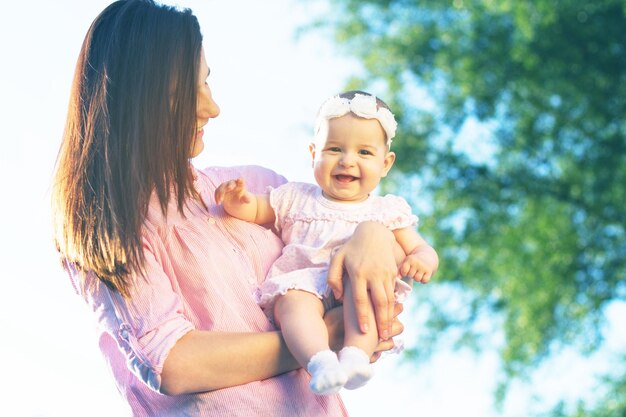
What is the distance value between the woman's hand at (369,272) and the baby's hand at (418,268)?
58 mm

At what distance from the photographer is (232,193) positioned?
91.5 inches

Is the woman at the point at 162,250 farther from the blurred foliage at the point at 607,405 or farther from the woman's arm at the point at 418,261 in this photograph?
the blurred foliage at the point at 607,405

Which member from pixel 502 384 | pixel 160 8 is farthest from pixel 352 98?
pixel 502 384

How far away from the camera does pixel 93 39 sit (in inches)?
88.0

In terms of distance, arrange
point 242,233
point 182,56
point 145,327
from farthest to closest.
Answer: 1. point 242,233
2. point 182,56
3. point 145,327

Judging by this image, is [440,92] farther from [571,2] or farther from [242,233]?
[242,233]

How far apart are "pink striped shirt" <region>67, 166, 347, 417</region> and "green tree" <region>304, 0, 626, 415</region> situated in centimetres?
783

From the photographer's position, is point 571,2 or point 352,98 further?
point 571,2

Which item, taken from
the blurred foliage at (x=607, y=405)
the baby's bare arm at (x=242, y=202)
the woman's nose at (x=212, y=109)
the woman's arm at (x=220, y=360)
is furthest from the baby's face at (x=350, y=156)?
the blurred foliage at (x=607, y=405)

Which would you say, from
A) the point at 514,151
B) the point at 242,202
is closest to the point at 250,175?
the point at 242,202

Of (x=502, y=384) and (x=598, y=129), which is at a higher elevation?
(x=598, y=129)

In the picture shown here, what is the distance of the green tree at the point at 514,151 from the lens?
10016mm

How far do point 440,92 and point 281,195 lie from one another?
8.30m

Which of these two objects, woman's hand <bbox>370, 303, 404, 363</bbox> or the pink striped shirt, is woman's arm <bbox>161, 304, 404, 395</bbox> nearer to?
the pink striped shirt
